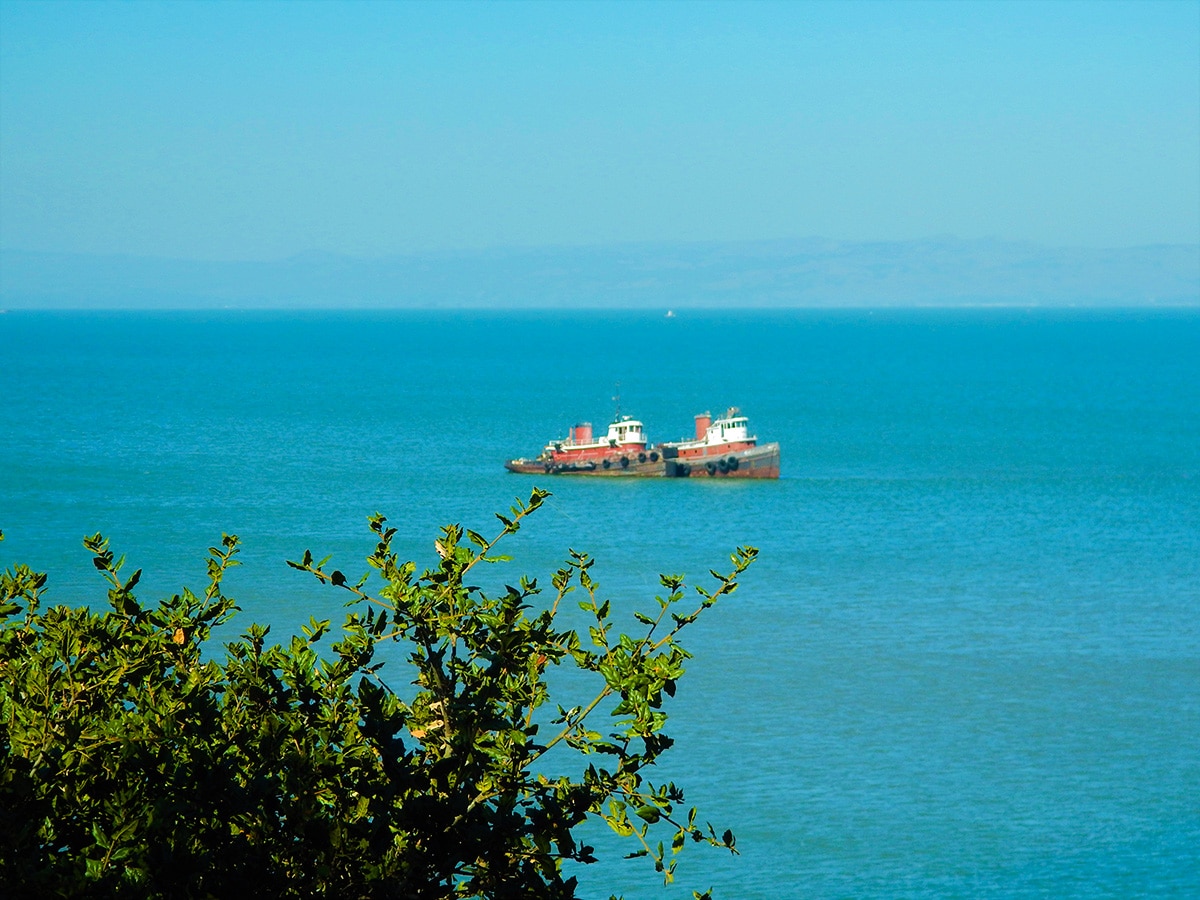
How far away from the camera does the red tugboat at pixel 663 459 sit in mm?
75375

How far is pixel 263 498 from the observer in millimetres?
66625

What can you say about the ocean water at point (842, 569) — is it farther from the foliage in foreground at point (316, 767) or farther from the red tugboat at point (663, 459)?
the foliage in foreground at point (316, 767)

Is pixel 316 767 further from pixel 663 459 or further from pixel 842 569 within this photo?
pixel 663 459

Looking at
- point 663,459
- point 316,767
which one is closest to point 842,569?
point 663,459

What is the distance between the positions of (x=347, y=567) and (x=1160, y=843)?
2932 centimetres

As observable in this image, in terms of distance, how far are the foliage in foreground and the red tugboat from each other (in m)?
65.5

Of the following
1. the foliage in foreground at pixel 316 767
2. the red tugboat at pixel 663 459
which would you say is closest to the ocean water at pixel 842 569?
the red tugboat at pixel 663 459

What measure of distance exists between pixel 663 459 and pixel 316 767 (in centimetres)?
6706

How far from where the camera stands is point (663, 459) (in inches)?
2982

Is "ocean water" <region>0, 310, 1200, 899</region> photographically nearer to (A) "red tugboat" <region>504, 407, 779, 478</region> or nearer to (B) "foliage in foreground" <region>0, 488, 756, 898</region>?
(A) "red tugboat" <region>504, 407, 779, 478</region>

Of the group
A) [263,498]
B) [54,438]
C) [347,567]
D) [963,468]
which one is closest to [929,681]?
[347,567]

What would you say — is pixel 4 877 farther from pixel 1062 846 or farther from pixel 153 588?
pixel 153 588

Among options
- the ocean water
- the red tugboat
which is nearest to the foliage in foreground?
the ocean water

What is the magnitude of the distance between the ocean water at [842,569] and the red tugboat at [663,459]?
3.71ft
